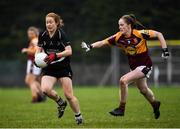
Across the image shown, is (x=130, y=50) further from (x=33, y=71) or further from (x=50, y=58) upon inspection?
(x=33, y=71)

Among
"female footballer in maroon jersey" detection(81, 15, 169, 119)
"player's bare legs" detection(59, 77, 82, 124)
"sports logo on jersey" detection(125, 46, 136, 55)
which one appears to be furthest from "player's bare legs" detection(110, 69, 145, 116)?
"player's bare legs" detection(59, 77, 82, 124)

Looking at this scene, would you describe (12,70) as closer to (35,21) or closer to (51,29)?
(35,21)

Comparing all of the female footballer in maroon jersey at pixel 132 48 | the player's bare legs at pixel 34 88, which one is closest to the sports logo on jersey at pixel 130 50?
the female footballer in maroon jersey at pixel 132 48

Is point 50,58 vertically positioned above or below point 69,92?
above

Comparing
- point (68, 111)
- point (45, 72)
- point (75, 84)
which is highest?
point (45, 72)

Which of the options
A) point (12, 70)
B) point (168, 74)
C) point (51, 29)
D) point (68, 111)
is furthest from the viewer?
point (12, 70)

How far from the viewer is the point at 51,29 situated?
1016 centimetres

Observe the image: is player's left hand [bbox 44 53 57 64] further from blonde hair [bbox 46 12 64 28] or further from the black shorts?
blonde hair [bbox 46 12 64 28]

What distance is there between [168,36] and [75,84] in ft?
17.2

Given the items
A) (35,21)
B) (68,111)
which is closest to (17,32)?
(35,21)

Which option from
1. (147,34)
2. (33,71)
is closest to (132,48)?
(147,34)

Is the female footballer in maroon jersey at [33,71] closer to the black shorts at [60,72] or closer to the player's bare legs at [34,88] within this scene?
the player's bare legs at [34,88]

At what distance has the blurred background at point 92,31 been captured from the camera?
96.2ft

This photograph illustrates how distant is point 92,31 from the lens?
104 ft
